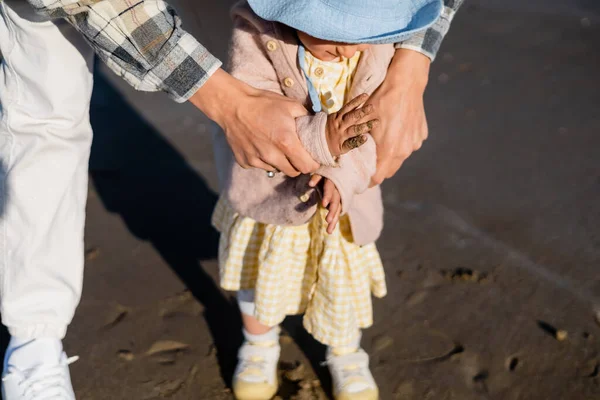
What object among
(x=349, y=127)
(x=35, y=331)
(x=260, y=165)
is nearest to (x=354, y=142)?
(x=349, y=127)

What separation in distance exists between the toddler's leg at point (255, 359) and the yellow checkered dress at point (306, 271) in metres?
0.10

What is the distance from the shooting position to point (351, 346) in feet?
6.87

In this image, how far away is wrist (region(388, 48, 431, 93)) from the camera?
1.78m

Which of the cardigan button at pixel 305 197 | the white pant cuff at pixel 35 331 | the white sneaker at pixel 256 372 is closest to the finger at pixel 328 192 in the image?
the cardigan button at pixel 305 197

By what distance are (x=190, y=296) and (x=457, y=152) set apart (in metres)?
1.42

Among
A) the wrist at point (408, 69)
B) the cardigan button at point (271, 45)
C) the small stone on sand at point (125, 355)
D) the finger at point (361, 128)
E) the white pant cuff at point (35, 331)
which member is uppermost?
the cardigan button at point (271, 45)

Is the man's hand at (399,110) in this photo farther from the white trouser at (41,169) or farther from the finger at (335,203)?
the white trouser at (41,169)

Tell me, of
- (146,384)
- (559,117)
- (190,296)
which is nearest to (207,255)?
(190,296)

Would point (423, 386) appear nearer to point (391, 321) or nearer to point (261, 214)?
point (391, 321)

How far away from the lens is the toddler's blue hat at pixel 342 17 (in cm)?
153

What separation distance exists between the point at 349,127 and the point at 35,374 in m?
1.12

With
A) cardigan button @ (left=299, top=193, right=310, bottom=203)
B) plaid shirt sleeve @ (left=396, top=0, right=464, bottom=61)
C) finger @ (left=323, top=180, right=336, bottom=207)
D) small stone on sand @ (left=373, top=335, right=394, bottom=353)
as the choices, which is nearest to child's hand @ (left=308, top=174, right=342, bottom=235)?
Answer: finger @ (left=323, top=180, right=336, bottom=207)

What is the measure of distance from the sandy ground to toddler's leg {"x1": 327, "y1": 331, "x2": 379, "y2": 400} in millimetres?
75

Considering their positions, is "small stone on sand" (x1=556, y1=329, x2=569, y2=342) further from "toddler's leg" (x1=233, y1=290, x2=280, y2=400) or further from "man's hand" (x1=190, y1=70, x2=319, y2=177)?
"man's hand" (x1=190, y1=70, x2=319, y2=177)
